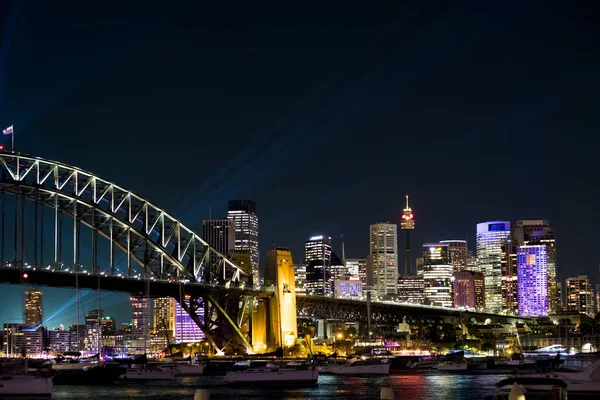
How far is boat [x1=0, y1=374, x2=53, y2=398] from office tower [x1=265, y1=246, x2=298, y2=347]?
6681cm

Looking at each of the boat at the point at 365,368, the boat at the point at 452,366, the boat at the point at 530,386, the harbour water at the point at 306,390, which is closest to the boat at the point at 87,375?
the harbour water at the point at 306,390

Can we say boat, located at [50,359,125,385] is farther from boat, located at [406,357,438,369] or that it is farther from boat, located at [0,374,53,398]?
boat, located at [406,357,438,369]

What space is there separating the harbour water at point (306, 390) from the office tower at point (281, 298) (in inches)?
1210

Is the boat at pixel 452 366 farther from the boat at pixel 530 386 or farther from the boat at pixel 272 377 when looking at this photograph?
the boat at pixel 530 386

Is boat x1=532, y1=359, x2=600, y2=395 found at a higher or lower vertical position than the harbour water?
higher

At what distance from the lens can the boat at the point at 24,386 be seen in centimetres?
7606

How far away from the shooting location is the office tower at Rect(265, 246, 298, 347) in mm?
143788

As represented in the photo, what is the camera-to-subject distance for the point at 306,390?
9369 cm

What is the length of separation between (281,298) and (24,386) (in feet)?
231

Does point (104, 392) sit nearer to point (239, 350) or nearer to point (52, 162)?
point (52, 162)

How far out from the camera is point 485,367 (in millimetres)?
147250

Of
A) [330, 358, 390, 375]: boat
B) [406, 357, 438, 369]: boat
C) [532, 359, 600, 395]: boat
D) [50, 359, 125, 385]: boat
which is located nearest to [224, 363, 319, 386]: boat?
[50, 359, 125, 385]: boat

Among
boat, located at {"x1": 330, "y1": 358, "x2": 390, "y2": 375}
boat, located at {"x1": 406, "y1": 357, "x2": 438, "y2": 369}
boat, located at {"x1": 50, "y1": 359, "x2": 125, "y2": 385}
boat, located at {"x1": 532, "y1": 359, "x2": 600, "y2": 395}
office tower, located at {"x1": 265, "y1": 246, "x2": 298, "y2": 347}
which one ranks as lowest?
boat, located at {"x1": 406, "y1": 357, "x2": 438, "y2": 369}

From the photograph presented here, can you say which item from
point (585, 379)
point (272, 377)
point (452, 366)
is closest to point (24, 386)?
point (272, 377)
